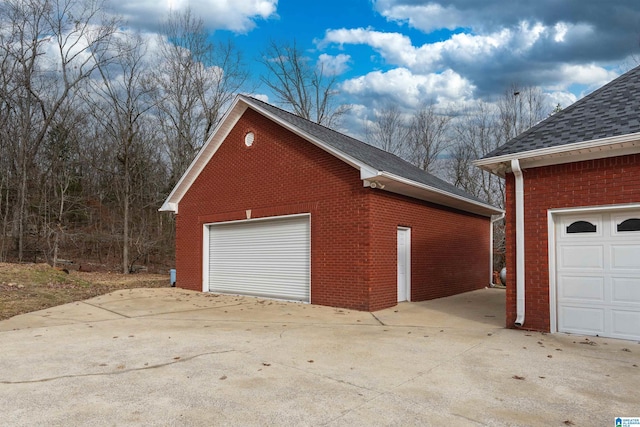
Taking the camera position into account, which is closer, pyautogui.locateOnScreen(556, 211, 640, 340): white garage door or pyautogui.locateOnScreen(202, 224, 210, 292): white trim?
pyautogui.locateOnScreen(556, 211, 640, 340): white garage door

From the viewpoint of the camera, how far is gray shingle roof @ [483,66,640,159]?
6887 mm

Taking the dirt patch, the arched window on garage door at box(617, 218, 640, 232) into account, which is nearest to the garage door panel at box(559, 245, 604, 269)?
the arched window on garage door at box(617, 218, 640, 232)

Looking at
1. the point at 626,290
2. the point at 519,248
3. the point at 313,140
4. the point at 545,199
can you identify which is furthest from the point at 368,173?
the point at 626,290

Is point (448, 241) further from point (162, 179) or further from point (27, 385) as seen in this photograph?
point (162, 179)

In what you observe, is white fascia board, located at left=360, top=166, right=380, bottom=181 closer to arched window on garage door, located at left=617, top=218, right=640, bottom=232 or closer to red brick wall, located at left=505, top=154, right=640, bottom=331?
red brick wall, located at left=505, top=154, right=640, bottom=331

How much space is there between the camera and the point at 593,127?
7145 millimetres

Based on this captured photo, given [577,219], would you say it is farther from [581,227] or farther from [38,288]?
[38,288]

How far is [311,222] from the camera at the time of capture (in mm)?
Answer: 10984

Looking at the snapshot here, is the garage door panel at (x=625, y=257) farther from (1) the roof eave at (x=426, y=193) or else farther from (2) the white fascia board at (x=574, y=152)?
(1) the roof eave at (x=426, y=193)

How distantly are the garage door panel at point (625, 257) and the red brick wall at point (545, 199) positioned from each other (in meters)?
0.73

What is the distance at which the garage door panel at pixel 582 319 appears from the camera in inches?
277

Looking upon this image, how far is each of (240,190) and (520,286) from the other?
8.14m

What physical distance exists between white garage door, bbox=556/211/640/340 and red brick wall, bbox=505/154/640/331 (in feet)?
0.89

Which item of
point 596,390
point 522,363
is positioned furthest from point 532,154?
point 596,390
